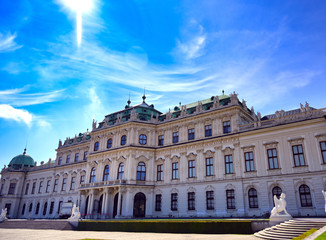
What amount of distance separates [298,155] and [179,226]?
51.4ft

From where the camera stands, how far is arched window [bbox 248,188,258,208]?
3071 centimetres

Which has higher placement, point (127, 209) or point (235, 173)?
point (235, 173)

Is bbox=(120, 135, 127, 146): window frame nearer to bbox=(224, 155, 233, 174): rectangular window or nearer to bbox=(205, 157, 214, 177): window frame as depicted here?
bbox=(205, 157, 214, 177): window frame

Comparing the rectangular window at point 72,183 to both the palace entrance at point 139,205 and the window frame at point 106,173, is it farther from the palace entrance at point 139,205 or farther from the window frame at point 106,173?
the palace entrance at point 139,205

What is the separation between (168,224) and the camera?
926 inches

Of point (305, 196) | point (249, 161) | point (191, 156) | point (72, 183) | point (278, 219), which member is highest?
point (191, 156)

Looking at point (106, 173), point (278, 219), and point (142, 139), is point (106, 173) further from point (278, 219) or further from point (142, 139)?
point (278, 219)

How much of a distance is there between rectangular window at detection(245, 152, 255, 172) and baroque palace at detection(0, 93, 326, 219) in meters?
0.10

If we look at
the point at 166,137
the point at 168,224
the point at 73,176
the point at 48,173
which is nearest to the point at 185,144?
the point at 166,137

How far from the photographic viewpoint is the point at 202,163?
3594 cm

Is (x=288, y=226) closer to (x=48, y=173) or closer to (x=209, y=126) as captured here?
(x=209, y=126)

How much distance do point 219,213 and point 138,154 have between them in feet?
47.5

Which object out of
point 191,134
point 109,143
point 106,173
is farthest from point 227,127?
point 106,173

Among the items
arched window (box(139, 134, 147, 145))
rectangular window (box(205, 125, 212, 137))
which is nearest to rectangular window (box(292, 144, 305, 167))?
rectangular window (box(205, 125, 212, 137))
